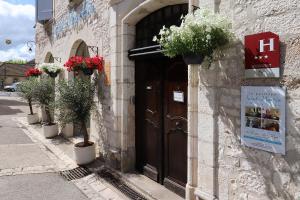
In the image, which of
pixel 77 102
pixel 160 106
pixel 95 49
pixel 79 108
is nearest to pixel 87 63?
pixel 95 49

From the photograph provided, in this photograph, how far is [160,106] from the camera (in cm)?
541

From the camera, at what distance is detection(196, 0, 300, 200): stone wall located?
9.39ft

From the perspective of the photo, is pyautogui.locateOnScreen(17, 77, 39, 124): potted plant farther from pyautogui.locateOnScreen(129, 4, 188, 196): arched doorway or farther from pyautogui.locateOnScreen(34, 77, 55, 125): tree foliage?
pyautogui.locateOnScreen(129, 4, 188, 196): arched doorway

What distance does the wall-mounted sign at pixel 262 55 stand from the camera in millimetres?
2973

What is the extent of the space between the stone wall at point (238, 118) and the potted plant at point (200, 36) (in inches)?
6.2

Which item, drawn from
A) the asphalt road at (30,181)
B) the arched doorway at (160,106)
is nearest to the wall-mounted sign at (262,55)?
the arched doorway at (160,106)

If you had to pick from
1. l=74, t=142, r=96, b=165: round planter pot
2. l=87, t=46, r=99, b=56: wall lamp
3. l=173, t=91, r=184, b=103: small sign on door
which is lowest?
l=74, t=142, r=96, b=165: round planter pot

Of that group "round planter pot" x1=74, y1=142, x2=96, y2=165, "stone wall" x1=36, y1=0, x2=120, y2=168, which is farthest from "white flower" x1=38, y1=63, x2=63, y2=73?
"round planter pot" x1=74, y1=142, x2=96, y2=165

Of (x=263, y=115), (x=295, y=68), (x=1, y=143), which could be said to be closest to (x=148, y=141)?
(x=263, y=115)

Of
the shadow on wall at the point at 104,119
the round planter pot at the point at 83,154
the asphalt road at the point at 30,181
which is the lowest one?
the asphalt road at the point at 30,181

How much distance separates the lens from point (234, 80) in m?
3.46

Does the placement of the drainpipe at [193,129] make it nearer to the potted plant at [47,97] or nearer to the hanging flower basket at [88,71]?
the hanging flower basket at [88,71]

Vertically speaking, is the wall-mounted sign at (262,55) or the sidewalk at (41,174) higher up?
the wall-mounted sign at (262,55)

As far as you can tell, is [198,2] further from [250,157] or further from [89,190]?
[89,190]
